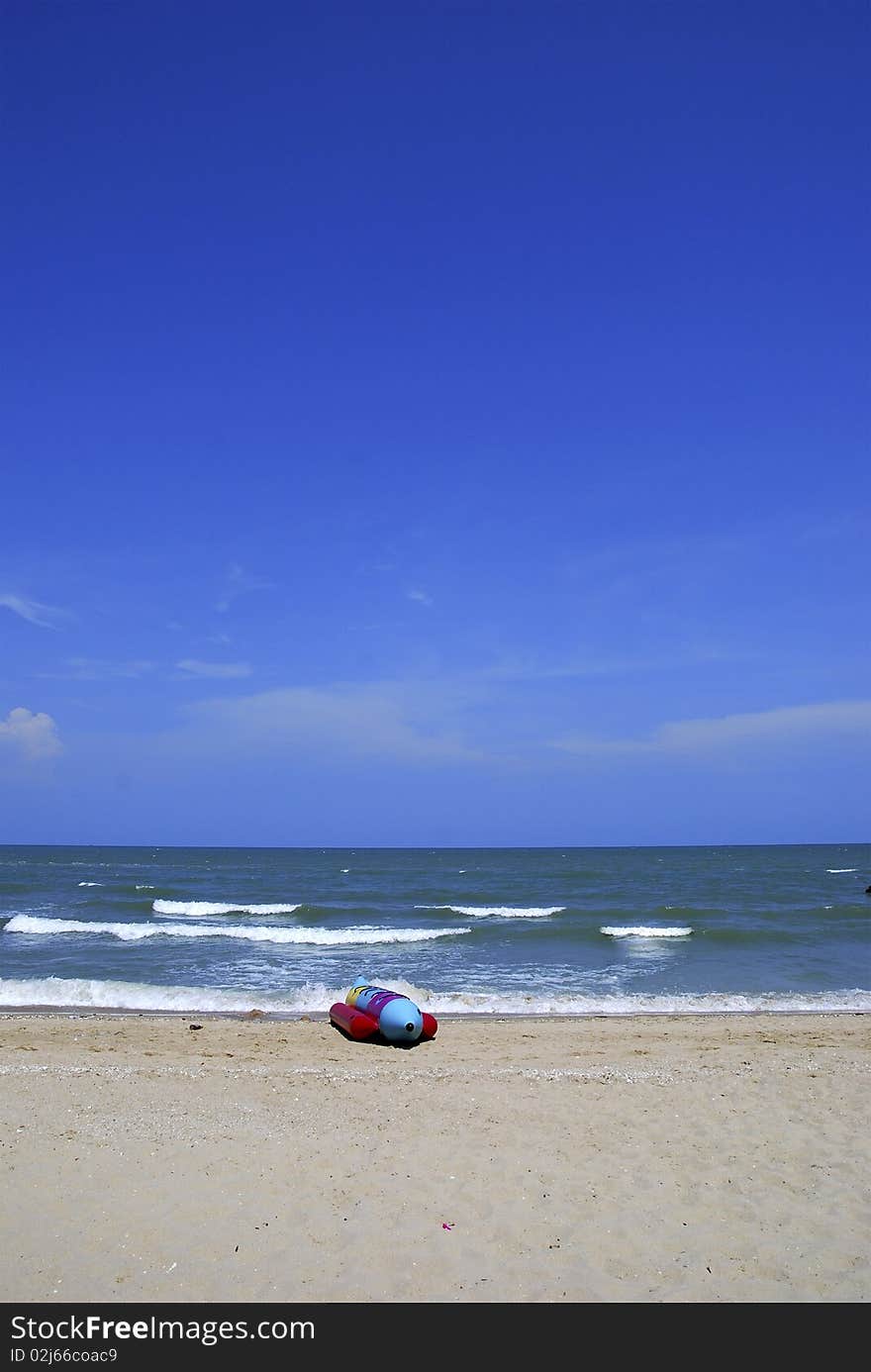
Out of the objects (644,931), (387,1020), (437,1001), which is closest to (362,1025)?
(387,1020)

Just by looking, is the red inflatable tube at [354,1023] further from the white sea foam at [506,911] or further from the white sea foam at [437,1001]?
the white sea foam at [506,911]

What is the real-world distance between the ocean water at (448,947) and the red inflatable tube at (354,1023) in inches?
97.6

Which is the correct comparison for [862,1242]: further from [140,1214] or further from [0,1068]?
[0,1068]

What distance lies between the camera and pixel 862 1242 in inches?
214

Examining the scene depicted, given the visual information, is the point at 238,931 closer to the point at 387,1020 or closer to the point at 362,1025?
the point at 362,1025

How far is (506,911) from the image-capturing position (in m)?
31.8

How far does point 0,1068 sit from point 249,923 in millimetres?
18968

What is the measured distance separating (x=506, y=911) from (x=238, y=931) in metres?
10.7

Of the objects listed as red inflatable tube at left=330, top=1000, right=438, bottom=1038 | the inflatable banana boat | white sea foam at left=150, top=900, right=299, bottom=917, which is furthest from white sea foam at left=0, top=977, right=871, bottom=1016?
white sea foam at left=150, top=900, right=299, bottom=917

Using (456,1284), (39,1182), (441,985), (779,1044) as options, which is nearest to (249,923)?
(441,985)

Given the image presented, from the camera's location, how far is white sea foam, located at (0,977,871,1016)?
14.8m

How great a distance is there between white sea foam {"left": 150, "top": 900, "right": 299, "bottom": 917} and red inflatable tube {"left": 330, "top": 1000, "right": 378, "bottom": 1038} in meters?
Answer: 19.9

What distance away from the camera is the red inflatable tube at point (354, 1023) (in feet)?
38.8

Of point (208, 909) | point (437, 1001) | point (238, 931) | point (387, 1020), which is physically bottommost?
point (208, 909)
